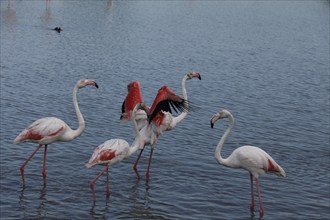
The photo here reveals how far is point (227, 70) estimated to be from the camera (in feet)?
82.5

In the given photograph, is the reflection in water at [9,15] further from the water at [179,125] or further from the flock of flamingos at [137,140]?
the flock of flamingos at [137,140]

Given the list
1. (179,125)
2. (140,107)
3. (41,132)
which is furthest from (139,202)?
(179,125)

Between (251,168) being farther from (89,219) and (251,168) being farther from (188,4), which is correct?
(188,4)

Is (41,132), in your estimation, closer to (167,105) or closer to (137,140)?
(137,140)

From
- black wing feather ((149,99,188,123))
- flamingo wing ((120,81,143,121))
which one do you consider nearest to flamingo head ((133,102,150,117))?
black wing feather ((149,99,188,123))

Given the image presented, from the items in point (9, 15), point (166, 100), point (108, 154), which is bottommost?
point (108, 154)

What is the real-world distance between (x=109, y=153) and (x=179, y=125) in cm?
576

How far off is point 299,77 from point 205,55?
566cm

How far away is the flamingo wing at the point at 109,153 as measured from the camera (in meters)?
10.3

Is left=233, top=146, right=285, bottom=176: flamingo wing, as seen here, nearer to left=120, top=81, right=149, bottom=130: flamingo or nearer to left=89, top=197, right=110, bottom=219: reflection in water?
left=120, top=81, right=149, bottom=130: flamingo

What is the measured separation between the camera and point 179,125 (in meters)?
16.0

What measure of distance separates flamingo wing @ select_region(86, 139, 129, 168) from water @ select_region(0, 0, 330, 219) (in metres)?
0.78

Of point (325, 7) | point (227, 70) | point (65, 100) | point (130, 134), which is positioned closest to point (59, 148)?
point (130, 134)

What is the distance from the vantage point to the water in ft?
35.8
